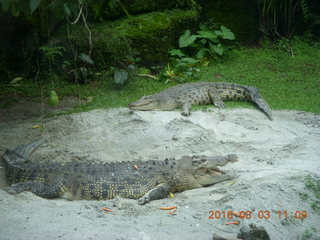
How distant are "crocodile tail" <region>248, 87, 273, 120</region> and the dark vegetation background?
377 mm

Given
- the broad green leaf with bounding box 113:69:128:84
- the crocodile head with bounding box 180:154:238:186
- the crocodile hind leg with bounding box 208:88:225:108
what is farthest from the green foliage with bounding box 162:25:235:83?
the crocodile head with bounding box 180:154:238:186

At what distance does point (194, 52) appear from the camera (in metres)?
10.6

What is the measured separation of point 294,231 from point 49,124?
4.34 m

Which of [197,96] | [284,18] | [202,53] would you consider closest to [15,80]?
[197,96]

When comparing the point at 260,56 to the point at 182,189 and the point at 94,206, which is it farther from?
the point at 94,206

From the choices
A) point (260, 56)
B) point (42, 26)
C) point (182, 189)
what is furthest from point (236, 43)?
point (182, 189)

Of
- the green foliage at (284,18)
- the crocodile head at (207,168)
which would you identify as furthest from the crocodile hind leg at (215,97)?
the green foliage at (284,18)

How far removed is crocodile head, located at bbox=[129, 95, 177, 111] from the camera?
24.2ft

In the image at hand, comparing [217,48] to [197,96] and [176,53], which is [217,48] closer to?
[176,53]

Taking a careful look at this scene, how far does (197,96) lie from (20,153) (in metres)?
3.96

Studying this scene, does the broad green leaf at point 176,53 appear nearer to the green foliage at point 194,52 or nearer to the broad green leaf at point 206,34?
the green foliage at point 194,52

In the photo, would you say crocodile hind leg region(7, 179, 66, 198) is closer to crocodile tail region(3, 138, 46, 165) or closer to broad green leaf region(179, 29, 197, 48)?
crocodile tail region(3, 138, 46, 165)

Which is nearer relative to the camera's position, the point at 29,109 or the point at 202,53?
the point at 29,109

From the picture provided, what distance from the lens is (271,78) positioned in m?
9.40
